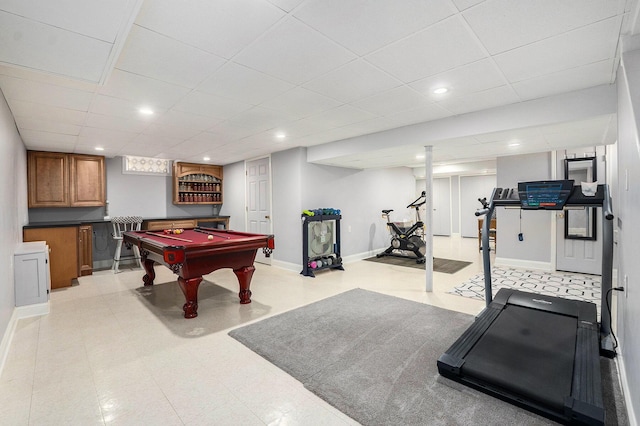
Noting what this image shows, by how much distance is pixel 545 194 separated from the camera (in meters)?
3.13

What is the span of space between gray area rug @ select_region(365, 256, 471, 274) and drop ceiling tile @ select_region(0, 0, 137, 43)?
580 centimetres

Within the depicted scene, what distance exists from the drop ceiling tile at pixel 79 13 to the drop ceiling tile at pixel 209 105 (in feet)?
4.39

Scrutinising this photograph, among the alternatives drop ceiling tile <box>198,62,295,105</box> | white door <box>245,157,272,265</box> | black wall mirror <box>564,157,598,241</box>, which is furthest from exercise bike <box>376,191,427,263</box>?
drop ceiling tile <box>198,62,295,105</box>

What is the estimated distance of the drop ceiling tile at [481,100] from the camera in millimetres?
3207

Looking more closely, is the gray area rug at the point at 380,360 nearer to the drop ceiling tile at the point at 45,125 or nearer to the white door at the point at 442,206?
the drop ceiling tile at the point at 45,125

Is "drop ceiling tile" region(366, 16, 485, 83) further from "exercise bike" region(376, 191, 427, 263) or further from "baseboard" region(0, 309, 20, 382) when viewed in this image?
"exercise bike" region(376, 191, 427, 263)

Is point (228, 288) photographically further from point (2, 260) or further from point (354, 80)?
point (354, 80)

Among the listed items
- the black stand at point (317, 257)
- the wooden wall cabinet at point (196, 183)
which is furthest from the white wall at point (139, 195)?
the black stand at point (317, 257)

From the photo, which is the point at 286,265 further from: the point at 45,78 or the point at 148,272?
the point at 45,78

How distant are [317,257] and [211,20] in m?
4.62

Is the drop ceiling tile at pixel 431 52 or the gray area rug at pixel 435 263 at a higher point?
the drop ceiling tile at pixel 431 52

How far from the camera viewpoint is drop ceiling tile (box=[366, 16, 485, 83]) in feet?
6.82

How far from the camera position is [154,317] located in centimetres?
363

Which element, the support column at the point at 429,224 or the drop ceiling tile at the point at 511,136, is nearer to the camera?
the drop ceiling tile at the point at 511,136
